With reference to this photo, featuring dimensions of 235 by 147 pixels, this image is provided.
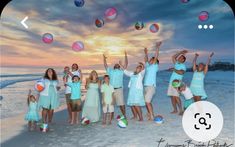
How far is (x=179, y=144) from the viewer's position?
7.24 m

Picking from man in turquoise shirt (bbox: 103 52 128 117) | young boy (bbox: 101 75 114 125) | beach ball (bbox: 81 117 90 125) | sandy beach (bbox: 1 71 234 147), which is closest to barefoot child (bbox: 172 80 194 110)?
sandy beach (bbox: 1 71 234 147)

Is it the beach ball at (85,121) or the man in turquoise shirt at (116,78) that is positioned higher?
the man in turquoise shirt at (116,78)

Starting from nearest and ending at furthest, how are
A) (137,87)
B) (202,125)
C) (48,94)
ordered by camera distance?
1. (202,125)
2. (48,94)
3. (137,87)

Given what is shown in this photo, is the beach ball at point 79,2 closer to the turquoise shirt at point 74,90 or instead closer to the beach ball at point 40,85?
the beach ball at point 40,85

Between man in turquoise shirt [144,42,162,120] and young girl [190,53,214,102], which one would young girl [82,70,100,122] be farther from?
young girl [190,53,214,102]

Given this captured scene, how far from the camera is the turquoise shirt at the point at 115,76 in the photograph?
977 cm

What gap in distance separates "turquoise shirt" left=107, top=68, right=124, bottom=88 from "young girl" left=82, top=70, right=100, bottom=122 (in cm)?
47

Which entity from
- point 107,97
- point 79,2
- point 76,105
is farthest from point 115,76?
point 79,2

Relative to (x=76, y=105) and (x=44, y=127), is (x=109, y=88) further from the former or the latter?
(x=44, y=127)

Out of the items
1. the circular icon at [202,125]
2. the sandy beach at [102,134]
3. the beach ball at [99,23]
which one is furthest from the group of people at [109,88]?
the circular icon at [202,125]

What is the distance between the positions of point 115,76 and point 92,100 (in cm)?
84

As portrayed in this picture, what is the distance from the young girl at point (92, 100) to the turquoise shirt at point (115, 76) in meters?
0.47

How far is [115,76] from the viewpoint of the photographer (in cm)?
980

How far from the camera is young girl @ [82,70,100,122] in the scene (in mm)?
9555
